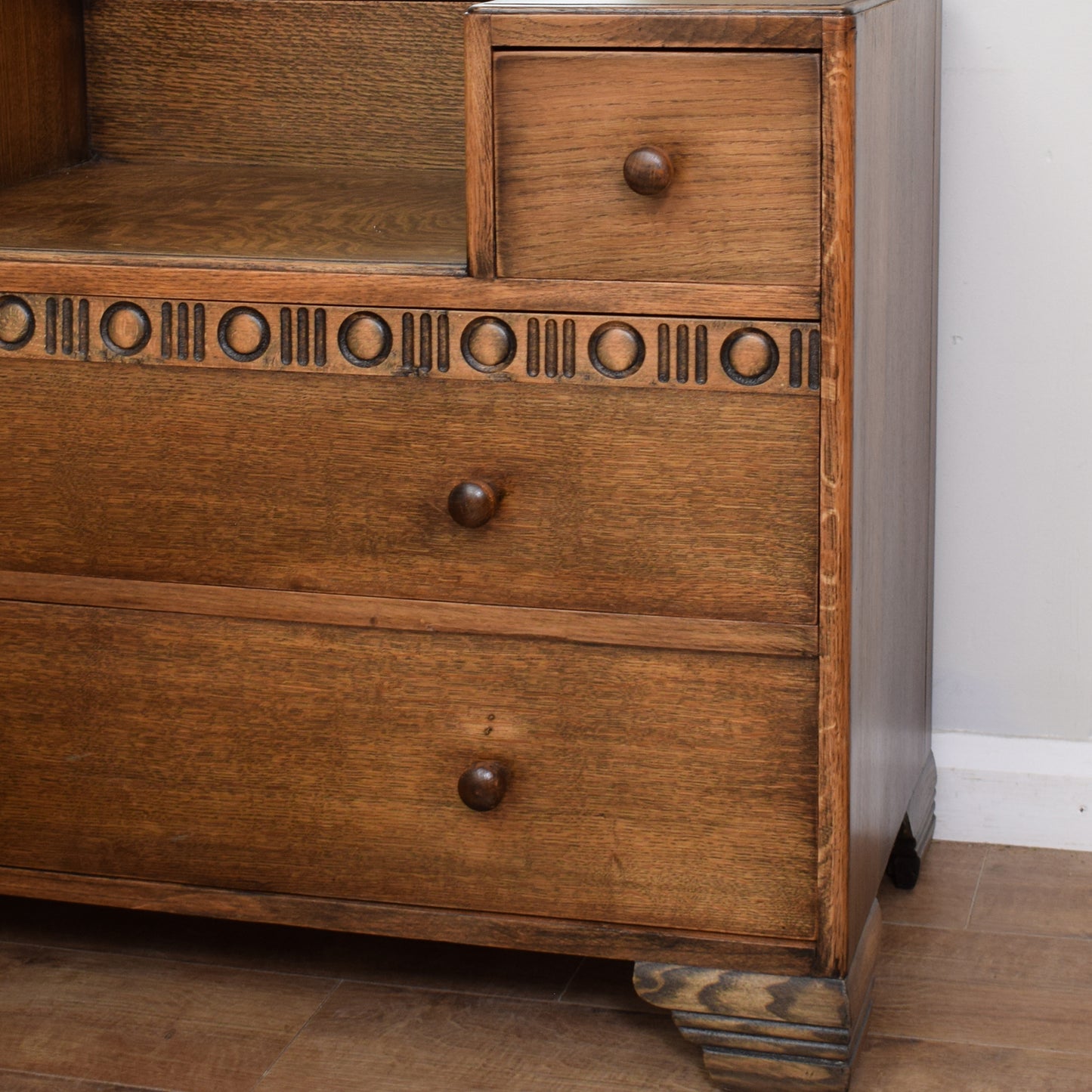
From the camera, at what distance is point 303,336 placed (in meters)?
1.29

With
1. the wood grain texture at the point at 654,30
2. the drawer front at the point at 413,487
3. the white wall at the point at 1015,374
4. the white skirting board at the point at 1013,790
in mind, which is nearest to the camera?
the wood grain texture at the point at 654,30

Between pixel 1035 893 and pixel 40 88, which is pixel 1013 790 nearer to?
pixel 1035 893

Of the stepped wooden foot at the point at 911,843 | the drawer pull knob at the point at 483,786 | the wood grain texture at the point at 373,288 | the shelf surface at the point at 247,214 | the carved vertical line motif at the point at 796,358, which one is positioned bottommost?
the stepped wooden foot at the point at 911,843

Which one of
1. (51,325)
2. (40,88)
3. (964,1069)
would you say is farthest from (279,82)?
(964,1069)

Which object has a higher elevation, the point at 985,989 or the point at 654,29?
the point at 654,29

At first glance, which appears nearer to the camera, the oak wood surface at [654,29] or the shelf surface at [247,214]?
the oak wood surface at [654,29]

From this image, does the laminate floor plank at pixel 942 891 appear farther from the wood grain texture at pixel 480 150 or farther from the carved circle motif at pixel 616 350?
the wood grain texture at pixel 480 150

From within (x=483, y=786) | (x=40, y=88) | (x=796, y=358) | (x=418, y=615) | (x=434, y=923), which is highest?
(x=40, y=88)

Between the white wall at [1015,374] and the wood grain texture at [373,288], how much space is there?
23.0 inches

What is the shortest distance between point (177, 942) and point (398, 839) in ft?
1.16

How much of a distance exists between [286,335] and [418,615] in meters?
0.24

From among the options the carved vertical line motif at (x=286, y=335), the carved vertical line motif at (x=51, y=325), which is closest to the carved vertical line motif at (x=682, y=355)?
the carved vertical line motif at (x=286, y=335)

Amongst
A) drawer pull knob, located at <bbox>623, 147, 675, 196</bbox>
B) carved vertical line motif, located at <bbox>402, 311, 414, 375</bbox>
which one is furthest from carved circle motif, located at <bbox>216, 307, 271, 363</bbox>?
drawer pull knob, located at <bbox>623, 147, 675, 196</bbox>

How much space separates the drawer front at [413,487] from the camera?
1.23 meters
